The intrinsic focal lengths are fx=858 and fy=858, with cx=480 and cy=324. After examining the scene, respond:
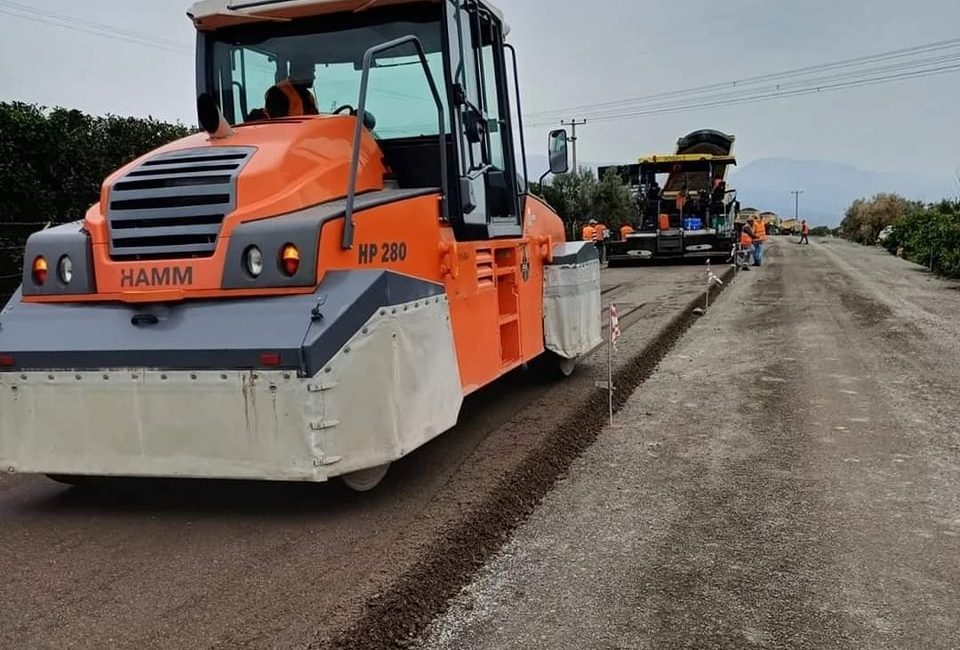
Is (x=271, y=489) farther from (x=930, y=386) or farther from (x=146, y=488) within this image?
(x=930, y=386)

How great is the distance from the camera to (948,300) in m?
13.8

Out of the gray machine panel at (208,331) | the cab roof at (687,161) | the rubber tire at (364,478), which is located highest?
the cab roof at (687,161)

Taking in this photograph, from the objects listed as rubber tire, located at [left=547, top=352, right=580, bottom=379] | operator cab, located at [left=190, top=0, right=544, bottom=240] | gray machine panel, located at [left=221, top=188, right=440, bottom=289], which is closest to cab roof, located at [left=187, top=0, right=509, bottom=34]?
operator cab, located at [left=190, top=0, right=544, bottom=240]

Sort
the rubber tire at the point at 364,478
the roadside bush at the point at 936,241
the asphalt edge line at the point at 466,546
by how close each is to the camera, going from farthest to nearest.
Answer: the roadside bush at the point at 936,241
the rubber tire at the point at 364,478
the asphalt edge line at the point at 466,546

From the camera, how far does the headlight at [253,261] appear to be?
12.8 feet

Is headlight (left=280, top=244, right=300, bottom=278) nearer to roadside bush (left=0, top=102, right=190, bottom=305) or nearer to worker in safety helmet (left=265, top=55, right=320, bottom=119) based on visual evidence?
worker in safety helmet (left=265, top=55, right=320, bottom=119)

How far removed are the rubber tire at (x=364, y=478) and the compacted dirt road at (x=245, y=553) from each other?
10cm

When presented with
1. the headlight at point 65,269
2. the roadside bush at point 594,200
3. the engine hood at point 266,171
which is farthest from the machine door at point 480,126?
the roadside bush at point 594,200

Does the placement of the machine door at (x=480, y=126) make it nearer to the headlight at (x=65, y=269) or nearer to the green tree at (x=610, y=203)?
the headlight at (x=65, y=269)

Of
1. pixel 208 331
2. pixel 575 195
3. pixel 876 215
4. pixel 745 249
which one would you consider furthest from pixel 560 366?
pixel 876 215

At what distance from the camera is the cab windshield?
513 cm

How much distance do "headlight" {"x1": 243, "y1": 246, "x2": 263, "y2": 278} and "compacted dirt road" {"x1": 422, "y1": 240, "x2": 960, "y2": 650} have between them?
1675 mm

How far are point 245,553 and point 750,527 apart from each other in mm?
2310

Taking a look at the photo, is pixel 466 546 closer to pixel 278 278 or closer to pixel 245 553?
pixel 245 553
